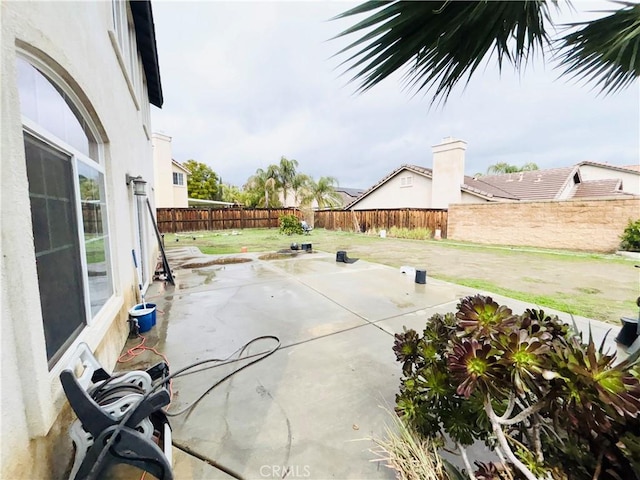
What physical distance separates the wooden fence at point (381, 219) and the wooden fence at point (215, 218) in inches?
108

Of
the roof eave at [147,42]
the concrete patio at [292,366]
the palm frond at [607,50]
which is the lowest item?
the concrete patio at [292,366]

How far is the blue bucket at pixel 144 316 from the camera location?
343 cm

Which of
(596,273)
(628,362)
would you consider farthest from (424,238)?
(628,362)

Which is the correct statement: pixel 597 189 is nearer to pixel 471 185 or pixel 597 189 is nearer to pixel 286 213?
pixel 471 185

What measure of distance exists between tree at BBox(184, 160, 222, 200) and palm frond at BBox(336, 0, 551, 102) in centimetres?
3682

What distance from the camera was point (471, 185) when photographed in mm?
19078

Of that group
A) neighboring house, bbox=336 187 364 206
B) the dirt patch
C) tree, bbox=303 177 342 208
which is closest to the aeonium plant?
the dirt patch

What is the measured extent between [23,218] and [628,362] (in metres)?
2.56

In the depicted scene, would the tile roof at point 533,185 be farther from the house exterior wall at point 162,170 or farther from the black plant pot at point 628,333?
the house exterior wall at point 162,170

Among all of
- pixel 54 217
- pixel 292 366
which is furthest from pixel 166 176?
pixel 292 366

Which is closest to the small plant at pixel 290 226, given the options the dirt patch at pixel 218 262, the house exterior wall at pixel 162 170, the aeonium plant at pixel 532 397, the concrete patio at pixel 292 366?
the dirt patch at pixel 218 262

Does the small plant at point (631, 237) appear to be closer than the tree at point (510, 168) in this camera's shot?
Yes

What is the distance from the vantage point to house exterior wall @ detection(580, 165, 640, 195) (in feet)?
70.9

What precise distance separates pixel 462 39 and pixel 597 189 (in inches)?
970
